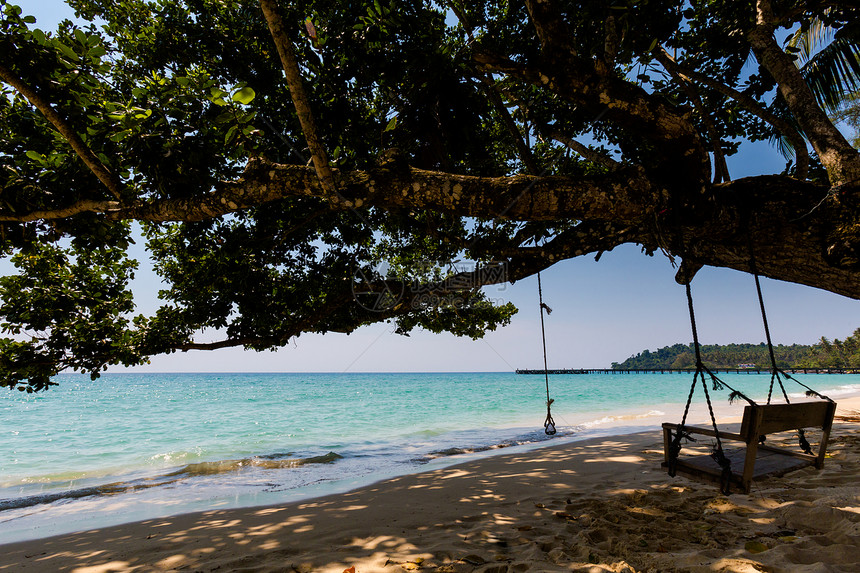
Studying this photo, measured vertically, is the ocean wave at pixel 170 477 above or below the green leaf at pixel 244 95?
below

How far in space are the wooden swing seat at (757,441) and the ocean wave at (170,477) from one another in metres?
7.33

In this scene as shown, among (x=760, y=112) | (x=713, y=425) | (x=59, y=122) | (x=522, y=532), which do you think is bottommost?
(x=522, y=532)

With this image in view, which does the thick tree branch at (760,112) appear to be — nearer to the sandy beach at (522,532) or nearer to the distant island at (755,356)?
the sandy beach at (522,532)

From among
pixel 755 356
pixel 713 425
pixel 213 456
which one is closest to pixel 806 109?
pixel 713 425

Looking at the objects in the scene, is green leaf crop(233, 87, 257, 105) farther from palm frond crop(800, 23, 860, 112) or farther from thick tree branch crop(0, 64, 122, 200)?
palm frond crop(800, 23, 860, 112)

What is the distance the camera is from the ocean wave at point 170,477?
6.59 m

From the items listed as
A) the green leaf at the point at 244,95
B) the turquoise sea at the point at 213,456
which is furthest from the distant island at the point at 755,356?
the green leaf at the point at 244,95

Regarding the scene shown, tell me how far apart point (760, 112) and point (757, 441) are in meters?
4.85

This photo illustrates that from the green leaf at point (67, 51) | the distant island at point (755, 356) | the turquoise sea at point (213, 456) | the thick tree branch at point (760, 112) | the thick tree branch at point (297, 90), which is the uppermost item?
the thick tree branch at point (760, 112)

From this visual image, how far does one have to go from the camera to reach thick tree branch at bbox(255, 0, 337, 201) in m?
2.22

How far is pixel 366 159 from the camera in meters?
6.08

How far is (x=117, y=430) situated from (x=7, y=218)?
1528 centimetres

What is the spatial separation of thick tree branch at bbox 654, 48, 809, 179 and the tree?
50 mm

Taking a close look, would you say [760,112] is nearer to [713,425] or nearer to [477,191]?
[713,425]
